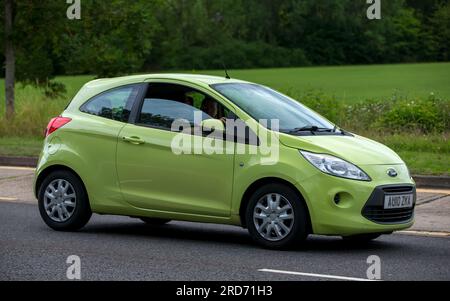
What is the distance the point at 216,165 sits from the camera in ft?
33.0

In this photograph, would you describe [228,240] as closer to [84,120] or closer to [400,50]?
[84,120]

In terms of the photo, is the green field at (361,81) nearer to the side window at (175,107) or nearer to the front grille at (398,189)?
the side window at (175,107)

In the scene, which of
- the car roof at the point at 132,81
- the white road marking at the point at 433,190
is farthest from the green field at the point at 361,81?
the car roof at the point at 132,81

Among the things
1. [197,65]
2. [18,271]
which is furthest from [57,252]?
[197,65]

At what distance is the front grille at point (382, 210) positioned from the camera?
9.56 meters

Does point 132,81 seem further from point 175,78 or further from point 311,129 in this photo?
point 311,129

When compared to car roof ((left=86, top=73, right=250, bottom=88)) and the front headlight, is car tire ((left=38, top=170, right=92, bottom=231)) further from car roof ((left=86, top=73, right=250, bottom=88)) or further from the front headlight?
the front headlight

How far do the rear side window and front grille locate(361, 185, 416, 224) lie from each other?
2.73m

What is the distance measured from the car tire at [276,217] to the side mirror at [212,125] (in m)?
0.69

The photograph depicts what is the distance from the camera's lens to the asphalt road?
342 inches

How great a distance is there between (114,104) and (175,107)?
0.80 metres

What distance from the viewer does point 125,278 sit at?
8508mm

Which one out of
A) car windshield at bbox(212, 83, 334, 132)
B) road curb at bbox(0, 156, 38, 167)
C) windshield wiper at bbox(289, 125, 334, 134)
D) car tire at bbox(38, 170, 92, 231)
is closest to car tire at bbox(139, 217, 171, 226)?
car tire at bbox(38, 170, 92, 231)

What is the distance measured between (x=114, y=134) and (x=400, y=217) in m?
2.95
